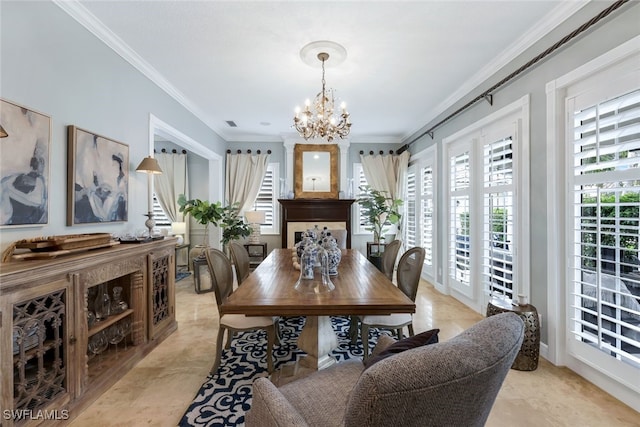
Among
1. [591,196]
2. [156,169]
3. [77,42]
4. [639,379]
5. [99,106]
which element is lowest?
[639,379]

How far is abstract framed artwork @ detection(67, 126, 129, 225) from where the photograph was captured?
2.18m

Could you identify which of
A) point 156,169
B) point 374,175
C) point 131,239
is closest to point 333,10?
point 156,169

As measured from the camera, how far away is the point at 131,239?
252 cm

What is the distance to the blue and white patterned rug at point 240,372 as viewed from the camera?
1.79m

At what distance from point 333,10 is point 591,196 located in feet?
7.70

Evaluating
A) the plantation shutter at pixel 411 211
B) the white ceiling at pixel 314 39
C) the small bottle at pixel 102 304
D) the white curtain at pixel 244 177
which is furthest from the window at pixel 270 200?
the small bottle at pixel 102 304

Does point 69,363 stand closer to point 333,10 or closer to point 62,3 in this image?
point 62,3

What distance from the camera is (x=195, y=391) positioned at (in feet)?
6.71

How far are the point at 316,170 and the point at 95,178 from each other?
4.17m

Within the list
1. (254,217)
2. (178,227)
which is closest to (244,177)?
(254,217)

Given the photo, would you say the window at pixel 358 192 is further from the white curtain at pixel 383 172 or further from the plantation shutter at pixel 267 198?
the plantation shutter at pixel 267 198

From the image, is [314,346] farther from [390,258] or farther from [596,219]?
[596,219]

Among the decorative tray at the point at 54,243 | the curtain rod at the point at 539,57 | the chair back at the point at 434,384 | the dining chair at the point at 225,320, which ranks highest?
the curtain rod at the point at 539,57

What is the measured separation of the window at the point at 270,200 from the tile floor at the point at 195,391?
3.53 metres
